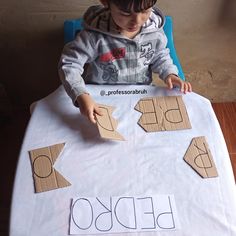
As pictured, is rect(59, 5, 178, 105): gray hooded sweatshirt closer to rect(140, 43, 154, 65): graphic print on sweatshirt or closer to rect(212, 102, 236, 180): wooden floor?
rect(140, 43, 154, 65): graphic print on sweatshirt

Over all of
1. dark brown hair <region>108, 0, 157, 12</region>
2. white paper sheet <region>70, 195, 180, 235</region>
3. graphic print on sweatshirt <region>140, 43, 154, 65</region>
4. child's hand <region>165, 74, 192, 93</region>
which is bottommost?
white paper sheet <region>70, 195, 180, 235</region>

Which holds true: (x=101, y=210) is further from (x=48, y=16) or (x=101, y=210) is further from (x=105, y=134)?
(x=48, y=16)

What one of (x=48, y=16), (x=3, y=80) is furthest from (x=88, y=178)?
(x=3, y=80)

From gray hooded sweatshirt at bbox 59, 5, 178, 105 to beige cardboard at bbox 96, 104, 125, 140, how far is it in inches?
3.2

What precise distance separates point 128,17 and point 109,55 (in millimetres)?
165

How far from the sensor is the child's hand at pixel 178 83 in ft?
3.29

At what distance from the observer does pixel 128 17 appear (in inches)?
35.9

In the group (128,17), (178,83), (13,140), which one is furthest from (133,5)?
(13,140)

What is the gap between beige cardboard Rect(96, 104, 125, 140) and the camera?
866mm

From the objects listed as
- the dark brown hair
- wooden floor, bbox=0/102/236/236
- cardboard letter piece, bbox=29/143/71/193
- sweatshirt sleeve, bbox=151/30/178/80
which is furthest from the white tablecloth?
wooden floor, bbox=0/102/236/236

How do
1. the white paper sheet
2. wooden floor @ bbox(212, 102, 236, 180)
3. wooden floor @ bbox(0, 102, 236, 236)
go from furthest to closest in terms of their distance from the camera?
wooden floor @ bbox(212, 102, 236, 180)
wooden floor @ bbox(0, 102, 236, 236)
the white paper sheet

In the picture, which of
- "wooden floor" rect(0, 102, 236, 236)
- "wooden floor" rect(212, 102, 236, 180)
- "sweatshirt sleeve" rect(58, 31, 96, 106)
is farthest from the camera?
"wooden floor" rect(212, 102, 236, 180)

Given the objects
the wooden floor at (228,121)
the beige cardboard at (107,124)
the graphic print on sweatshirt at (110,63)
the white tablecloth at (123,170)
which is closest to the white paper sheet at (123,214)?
the white tablecloth at (123,170)

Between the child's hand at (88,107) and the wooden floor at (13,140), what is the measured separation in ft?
2.31
